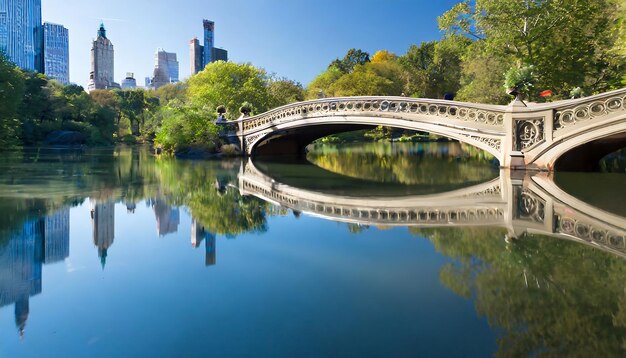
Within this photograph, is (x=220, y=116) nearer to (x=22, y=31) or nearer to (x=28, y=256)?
(x=28, y=256)

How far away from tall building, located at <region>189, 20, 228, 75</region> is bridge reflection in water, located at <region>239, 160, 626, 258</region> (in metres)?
138

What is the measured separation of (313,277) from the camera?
3.74 meters

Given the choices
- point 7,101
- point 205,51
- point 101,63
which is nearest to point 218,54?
point 205,51

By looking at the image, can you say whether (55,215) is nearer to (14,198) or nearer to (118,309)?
(14,198)

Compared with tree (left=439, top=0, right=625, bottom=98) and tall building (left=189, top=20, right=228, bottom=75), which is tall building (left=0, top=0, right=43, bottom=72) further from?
tree (left=439, top=0, right=625, bottom=98)

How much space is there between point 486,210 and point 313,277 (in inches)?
156

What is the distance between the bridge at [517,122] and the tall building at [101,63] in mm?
105725

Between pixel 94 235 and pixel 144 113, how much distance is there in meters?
52.4

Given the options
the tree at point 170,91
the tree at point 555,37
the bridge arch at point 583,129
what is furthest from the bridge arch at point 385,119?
the tree at point 170,91

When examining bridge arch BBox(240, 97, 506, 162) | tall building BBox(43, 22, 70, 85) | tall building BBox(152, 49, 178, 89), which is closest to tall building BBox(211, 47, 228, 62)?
tall building BBox(152, 49, 178, 89)

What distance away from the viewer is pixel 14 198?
25.1ft

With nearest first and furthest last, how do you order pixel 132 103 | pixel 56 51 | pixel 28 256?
pixel 28 256 < pixel 132 103 < pixel 56 51

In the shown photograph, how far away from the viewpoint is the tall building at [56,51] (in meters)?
116

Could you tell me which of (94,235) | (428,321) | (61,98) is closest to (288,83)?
(61,98)
